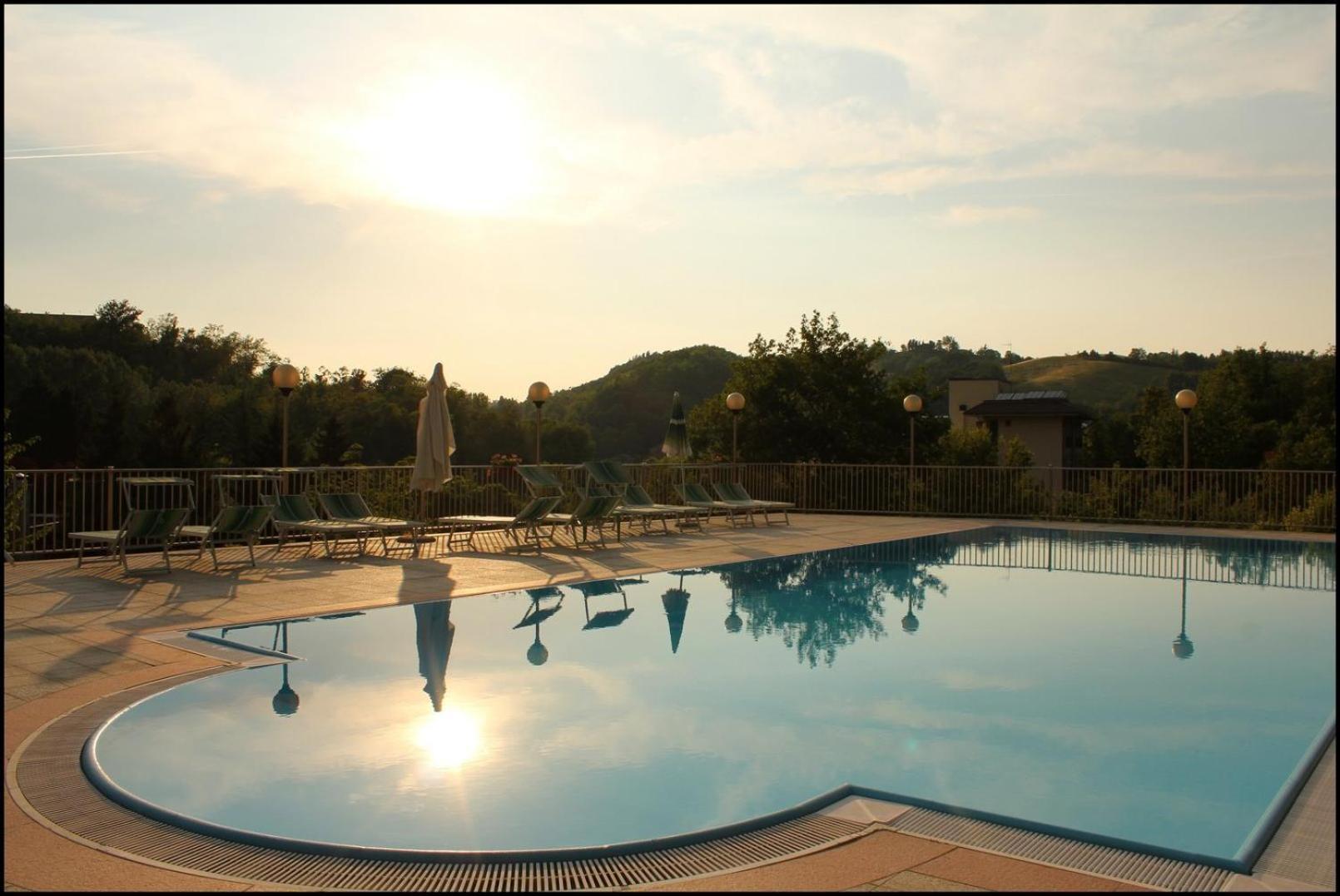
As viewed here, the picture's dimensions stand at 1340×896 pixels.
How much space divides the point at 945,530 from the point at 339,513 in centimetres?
946

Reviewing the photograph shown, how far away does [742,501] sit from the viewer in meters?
17.3

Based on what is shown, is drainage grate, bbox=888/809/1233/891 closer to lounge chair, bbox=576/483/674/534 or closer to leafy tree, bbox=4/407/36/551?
lounge chair, bbox=576/483/674/534

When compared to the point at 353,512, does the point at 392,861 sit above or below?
below

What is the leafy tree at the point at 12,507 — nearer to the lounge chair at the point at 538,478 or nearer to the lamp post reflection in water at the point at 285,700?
the lounge chair at the point at 538,478

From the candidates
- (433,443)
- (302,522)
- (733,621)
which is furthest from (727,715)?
(433,443)

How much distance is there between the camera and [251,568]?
36.0 ft

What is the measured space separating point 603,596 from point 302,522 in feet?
12.4

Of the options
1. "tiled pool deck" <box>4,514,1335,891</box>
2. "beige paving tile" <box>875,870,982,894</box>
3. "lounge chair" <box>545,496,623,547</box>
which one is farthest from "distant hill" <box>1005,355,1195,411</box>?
"beige paving tile" <box>875,870,982,894</box>

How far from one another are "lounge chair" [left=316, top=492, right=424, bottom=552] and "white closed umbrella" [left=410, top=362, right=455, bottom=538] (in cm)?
69

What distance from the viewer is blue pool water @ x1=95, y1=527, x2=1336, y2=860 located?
176 inches

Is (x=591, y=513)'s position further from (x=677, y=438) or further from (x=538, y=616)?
(x=677, y=438)

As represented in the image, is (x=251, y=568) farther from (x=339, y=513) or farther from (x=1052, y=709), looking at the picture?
(x=1052, y=709)

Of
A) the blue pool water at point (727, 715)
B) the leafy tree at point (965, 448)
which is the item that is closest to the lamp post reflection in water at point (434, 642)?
the blue pool water at point (727, 715)

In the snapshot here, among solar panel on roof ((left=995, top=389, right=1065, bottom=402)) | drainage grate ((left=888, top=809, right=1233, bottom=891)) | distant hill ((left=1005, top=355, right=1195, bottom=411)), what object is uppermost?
distant hill ((left=1005, top=355, right=1195, bottom=411))
